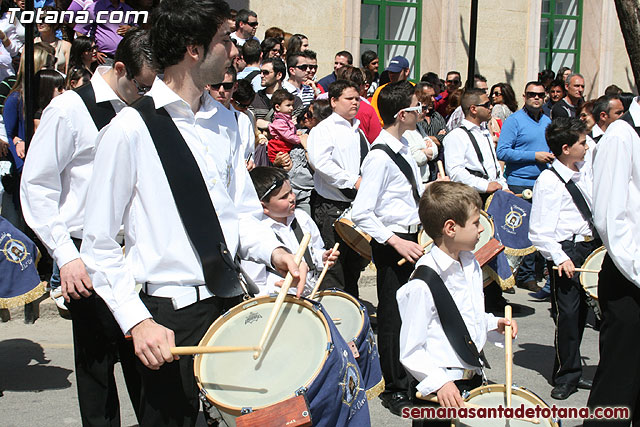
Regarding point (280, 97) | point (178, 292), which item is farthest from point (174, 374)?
point (280, 97)

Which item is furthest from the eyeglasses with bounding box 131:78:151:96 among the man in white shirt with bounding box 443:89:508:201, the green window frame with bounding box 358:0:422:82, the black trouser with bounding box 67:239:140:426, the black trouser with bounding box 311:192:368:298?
the green window frame with bounding box 358:0:422:82

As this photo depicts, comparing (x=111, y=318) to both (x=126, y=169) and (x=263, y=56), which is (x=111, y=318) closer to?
(x=126, y=169)

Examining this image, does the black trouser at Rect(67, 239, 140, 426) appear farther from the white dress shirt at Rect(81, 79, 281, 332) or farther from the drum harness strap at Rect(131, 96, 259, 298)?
the drum harness strap at Rect(131, 96, 259, 298)

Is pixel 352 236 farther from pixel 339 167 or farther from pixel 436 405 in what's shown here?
pixel 436 405

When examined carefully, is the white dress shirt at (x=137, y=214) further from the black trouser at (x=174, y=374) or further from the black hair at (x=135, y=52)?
the black hair at (x=135, y=52)

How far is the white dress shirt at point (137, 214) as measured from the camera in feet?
8.41

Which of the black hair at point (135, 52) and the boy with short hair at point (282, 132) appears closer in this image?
the black hair at point (135, 52)

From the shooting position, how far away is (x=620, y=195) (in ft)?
12.0

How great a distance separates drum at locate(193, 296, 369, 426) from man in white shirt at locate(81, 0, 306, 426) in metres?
0.12

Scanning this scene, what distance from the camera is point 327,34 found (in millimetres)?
12539

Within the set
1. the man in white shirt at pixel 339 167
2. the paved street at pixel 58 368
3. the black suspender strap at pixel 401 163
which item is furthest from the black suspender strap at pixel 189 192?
the man in white shirt at pixel 339 167

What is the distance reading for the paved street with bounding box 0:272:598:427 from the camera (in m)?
4.85

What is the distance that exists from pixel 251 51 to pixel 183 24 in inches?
278

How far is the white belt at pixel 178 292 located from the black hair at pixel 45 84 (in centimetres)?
502
